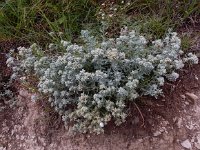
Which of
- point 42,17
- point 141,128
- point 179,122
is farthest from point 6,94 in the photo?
point 179,122

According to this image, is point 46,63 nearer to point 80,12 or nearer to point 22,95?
point 22,95

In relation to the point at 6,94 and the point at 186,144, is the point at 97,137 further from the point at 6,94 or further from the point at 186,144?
the point at 6,94

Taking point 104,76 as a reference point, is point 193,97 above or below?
below

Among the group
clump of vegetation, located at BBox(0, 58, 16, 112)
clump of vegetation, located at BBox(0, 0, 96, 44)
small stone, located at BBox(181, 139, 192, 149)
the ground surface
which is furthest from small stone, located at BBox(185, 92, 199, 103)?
clump of vegetation, located at BBox(0, 58, 16, 112)

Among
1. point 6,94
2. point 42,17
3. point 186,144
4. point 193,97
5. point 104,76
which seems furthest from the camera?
point 42,17

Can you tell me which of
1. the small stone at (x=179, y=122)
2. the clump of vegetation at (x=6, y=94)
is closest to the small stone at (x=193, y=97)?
the small stone at (x=179, y=122)

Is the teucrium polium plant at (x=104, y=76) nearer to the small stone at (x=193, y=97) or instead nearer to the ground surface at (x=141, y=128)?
the ground surface at (x=141, y=128)

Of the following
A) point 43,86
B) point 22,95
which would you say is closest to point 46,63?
point 43,86
